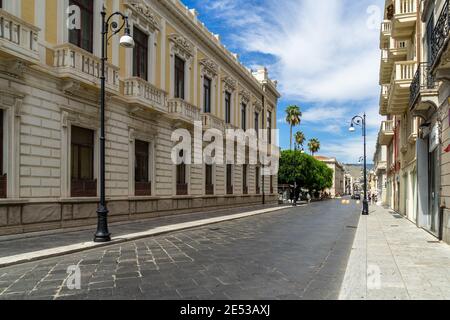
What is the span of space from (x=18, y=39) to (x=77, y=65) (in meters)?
2.49

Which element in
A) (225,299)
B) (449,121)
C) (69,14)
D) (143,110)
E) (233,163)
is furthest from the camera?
(233,163)

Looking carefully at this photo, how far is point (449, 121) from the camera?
10.5 meters

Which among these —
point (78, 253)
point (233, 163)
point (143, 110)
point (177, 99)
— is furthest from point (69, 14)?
point (233, 163)

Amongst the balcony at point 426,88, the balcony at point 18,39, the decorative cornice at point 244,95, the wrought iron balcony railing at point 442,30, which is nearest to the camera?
the wrought iron balcony railing at point 442,30

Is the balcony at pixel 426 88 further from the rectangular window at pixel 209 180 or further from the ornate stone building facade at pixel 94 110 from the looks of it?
the rectangular window at pixel 209 180

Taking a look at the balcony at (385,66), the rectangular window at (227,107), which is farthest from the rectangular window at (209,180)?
the balcony at (385,66)

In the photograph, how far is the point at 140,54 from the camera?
19016 mm

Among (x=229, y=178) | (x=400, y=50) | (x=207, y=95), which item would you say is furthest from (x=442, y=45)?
(x=229, y=178)

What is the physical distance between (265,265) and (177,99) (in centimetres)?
1437

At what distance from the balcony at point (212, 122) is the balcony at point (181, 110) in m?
1.76

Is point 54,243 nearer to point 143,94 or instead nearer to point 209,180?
point 143,94

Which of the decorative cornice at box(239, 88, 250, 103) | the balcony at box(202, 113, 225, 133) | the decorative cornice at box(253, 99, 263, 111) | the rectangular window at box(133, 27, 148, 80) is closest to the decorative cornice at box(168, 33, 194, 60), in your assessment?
the rectangular window at box(133, 27, 148, 80)

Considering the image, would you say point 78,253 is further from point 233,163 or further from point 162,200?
point 233,163

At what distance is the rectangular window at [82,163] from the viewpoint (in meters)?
14.5
